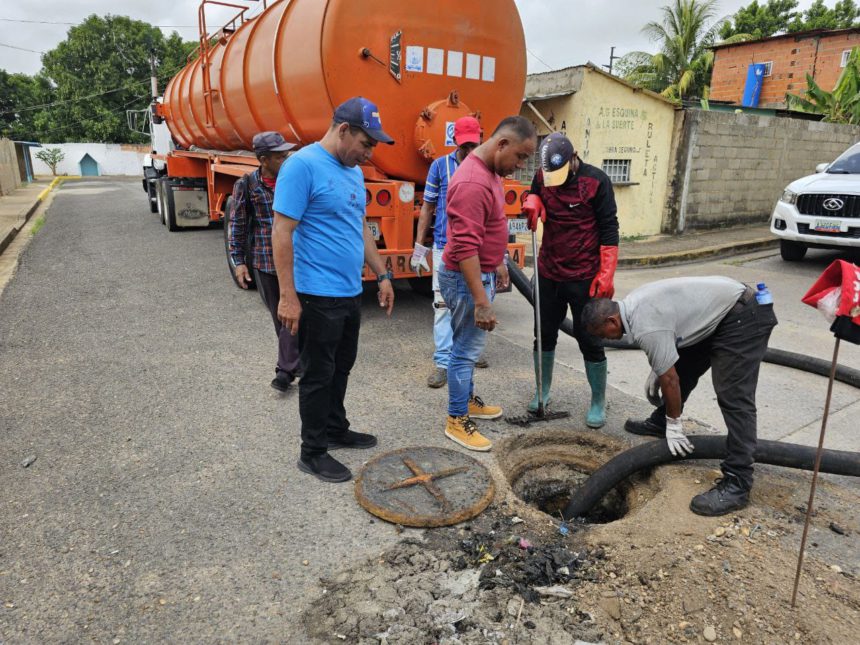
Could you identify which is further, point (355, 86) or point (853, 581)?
point (355, 86)

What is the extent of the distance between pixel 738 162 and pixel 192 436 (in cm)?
1260

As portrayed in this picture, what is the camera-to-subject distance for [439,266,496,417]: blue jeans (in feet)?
11.4

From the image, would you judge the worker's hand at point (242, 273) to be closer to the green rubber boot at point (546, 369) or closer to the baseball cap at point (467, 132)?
the baseball cap at point (467, 132)

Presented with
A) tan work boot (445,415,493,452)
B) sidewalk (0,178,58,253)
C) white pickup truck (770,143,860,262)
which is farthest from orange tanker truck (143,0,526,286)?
sidewalk (0,178,58,253)

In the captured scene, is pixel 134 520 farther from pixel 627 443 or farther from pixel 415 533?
pixel 627 443

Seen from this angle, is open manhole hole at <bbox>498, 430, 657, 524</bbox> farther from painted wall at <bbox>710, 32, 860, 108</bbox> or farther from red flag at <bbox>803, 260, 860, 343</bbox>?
painted wall at <bbox>710, 32, 860, 108</bbox>

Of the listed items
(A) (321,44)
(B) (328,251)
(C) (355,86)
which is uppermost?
(A) (321,44)

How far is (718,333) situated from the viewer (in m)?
2.95

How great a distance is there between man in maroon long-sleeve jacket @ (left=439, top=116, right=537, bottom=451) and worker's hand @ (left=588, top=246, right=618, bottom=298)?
2.01ft

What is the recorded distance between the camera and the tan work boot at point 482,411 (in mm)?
3975

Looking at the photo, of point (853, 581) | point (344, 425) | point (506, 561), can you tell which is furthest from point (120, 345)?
point (853, 581)

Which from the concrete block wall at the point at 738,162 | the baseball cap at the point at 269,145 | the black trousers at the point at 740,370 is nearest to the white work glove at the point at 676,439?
the black trousers at the point at 740,370

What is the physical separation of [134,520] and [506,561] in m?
1.81

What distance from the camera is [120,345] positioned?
5266 mm
